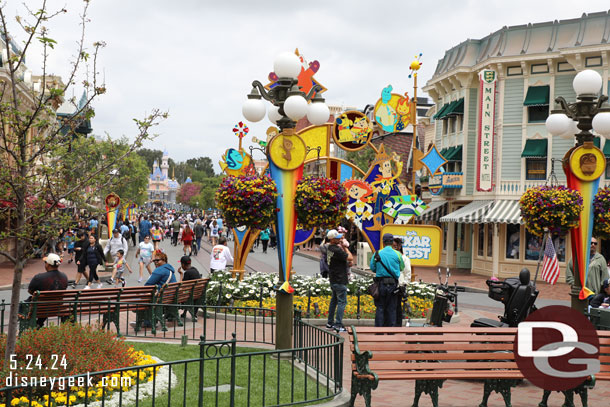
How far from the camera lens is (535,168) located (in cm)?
2816

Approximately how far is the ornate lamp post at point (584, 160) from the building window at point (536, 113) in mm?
19238

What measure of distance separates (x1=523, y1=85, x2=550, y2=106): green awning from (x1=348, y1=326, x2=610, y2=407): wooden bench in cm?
2180

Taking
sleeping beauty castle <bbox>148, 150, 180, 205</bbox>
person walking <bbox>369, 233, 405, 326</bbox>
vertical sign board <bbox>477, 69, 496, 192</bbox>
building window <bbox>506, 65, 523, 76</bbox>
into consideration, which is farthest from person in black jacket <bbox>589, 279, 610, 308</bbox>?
sleeping beauty castle <bbox>148, 150, 180, 205</bbox>

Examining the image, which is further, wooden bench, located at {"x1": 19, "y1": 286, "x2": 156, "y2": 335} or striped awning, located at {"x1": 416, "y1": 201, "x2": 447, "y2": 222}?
striped awning, located at {"x1": 416, "y1": 201, "x2": 447, "y2": 222}

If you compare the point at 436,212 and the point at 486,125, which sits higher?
the point at 486,125

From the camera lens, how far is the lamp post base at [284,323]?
347 inches

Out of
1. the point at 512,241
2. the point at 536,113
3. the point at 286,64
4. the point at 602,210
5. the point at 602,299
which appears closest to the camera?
the point at 286,64

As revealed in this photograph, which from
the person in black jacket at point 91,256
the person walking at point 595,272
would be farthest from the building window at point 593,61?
the person in black jacket at point 91,256

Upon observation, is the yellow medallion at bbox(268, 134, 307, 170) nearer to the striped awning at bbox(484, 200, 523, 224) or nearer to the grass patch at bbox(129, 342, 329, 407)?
the grass patch at bbox(129, 342, 329, 407)

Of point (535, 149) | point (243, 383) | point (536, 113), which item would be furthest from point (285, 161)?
point (536, 113)

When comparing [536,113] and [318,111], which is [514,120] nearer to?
[536,113]

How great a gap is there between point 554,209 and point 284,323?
4210mm

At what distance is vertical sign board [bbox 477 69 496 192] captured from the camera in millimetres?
28062

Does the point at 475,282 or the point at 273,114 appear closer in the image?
the point at 273,114
